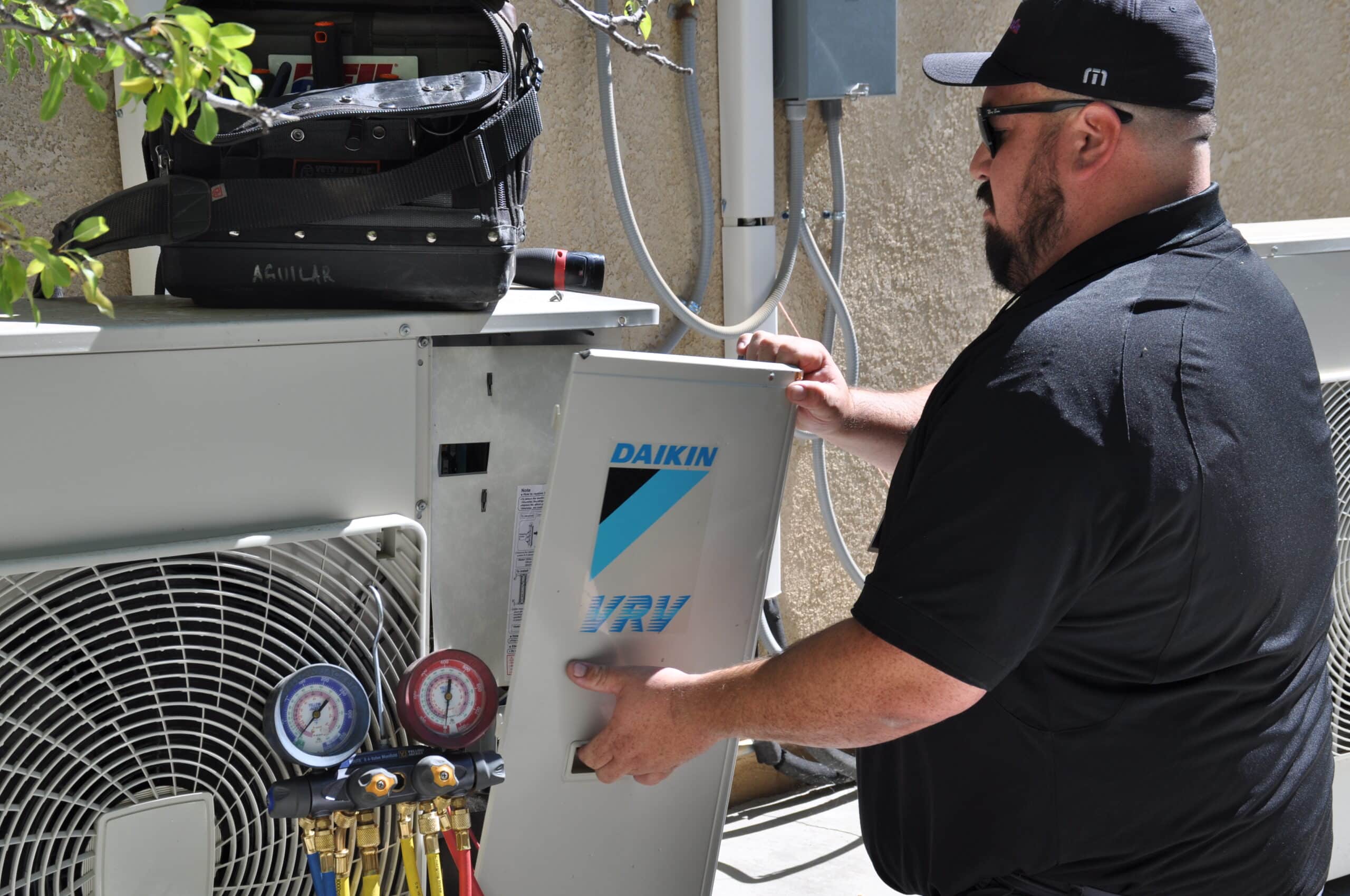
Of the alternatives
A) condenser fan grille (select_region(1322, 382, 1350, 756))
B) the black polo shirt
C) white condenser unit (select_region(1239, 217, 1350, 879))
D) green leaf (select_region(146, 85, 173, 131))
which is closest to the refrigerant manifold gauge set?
the black polo shirt

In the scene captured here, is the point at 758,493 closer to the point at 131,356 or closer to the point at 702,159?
the point at 131,356

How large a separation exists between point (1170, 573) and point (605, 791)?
0.80m

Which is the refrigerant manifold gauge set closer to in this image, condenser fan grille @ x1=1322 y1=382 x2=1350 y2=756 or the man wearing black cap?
the man wearing black cap

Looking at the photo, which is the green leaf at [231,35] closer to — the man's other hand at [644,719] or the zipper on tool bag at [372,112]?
the zipper on tool bag at [372,112]

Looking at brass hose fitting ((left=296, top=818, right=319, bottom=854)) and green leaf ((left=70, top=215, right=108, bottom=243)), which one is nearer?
green leaf ((left=70, top=215, right=108, bottom=243))

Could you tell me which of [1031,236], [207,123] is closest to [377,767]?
[207,123]

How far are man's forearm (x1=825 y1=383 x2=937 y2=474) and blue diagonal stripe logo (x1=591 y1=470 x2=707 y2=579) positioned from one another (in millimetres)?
403

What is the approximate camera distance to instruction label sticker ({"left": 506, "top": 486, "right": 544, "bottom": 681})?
1.62 meters

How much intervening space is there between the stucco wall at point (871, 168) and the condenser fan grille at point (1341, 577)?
108cm

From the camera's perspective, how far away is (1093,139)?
1440 mm

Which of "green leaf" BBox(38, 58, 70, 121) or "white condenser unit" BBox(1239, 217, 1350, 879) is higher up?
"green leaf" BBox(38, 58, 70, 121)

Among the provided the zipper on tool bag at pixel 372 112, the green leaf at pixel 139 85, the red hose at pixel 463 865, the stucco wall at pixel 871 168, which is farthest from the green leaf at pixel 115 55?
the stucco wall at pixel 871 168

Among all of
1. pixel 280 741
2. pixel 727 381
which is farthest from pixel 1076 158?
pixel 280 741

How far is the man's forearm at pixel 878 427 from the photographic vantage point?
1.87 meters
